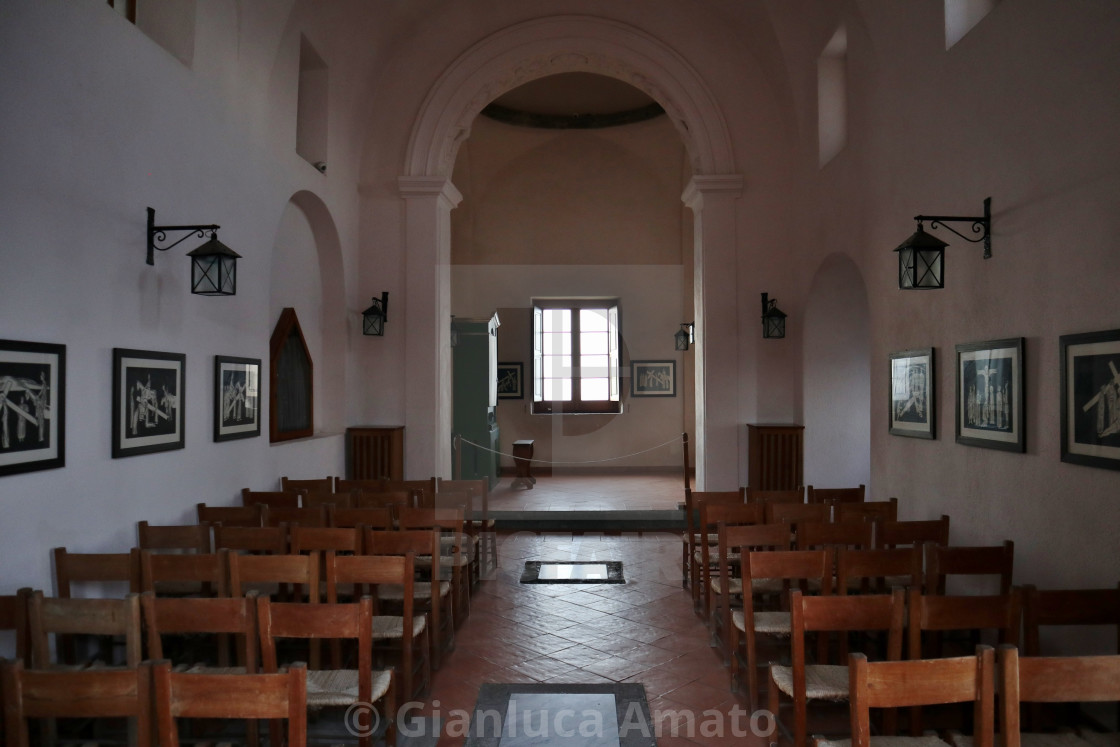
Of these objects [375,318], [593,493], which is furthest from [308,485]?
[593,493]

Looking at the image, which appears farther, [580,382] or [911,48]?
[580,382]

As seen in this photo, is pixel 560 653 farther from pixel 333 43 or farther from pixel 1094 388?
pixel 333 43

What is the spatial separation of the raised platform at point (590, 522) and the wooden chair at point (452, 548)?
294 centimetres

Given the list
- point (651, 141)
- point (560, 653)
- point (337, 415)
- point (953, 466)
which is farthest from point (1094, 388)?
point (651, 141)

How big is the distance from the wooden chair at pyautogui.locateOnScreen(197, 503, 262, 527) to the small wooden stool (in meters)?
8.11

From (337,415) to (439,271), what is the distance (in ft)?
6.77

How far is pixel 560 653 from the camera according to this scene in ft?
16.1

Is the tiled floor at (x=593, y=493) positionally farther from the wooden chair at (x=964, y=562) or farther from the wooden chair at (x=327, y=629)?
the wooden chair at (x=327, y=629)

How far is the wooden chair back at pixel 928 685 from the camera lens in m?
2.19

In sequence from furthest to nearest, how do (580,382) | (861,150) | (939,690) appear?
(580,382) → (861,150) → (939,690)

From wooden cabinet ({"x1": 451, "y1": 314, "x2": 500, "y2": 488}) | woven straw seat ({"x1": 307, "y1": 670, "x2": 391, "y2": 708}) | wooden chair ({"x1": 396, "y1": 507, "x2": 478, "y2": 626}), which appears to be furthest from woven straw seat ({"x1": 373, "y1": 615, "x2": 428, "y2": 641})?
wooden cabinet ({"x1": 451, "y1": 314, "x2": 500, "y2": 488})

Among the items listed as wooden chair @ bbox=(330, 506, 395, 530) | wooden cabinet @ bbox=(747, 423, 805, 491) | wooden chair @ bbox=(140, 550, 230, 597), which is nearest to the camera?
wooden chair @ bbox=(140, 550, 230, 597)

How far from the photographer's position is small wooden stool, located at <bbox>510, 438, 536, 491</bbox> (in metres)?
13.2

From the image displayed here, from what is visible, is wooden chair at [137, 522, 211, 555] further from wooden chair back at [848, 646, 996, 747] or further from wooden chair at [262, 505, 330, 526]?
wooden chair back at [848, 646, 996, 747]
